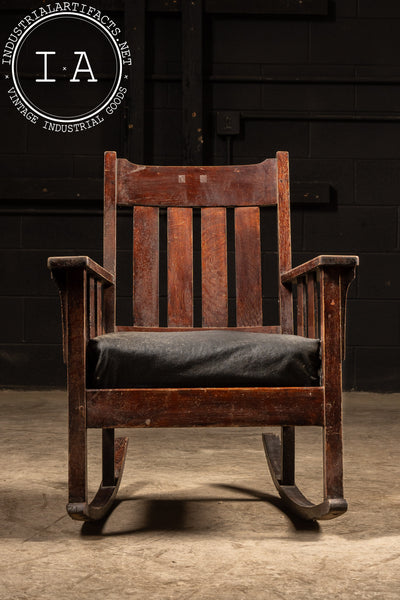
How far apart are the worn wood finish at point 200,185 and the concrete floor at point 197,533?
80 cm

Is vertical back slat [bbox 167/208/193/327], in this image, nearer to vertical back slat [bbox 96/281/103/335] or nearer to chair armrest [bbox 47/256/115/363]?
vertical back slat [bbox 96/281/103/335]

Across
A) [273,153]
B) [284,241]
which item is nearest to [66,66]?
[273,153]

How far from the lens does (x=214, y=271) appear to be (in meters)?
1.82

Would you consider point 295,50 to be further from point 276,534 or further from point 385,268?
point 276,534

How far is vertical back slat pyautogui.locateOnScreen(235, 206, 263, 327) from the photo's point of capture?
5.84ft

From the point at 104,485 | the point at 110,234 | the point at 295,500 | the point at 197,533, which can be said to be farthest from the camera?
the point at 110,234

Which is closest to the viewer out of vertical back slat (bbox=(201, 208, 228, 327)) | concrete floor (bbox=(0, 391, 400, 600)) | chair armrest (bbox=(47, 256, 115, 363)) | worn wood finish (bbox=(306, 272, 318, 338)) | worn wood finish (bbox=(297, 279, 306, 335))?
concrete floor (bbox=(0, 391, 400, 600))

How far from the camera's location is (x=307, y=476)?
188 cm

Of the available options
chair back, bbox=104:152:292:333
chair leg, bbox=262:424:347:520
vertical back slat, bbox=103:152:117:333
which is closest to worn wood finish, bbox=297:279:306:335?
chair back, bbox=104:152:292:333

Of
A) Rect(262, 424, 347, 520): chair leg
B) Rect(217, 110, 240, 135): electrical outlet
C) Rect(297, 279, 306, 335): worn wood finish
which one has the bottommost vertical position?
Rect(262, 424, 347, 520): chair leg

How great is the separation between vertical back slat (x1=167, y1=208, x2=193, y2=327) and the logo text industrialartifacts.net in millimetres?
2228

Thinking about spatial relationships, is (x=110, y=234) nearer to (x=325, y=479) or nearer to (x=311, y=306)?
(x=311, y=306)

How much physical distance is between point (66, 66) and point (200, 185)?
7.78 feet

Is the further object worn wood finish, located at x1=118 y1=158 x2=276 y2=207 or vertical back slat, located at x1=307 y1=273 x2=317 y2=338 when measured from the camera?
worn wood finish, located at x1=118 y1=158 x2=276 y2=207
